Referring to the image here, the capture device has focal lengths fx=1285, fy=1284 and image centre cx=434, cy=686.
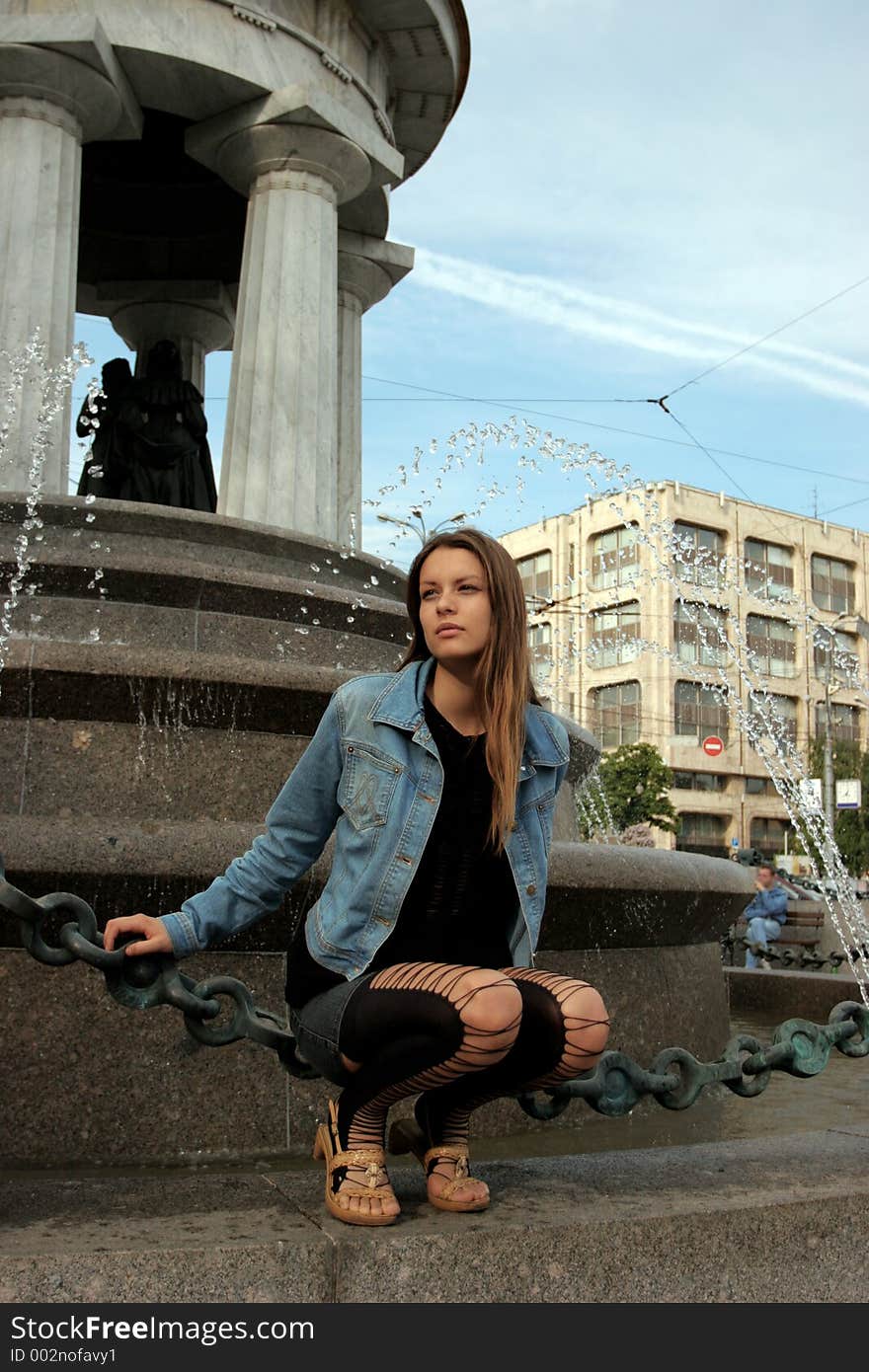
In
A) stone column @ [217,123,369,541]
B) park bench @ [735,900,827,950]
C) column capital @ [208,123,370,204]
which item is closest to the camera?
stone column @ [217,123,369,541]

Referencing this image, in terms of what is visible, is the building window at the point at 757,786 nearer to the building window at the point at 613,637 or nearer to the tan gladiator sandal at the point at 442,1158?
the building window at the point at 613,637

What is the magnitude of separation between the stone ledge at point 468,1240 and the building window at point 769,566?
58575 mm

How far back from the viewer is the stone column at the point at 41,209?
855 cm

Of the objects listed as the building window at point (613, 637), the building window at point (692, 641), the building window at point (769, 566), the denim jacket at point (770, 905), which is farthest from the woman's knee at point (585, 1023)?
the building window at point (769, 566)

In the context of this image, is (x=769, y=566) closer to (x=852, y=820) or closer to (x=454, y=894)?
(x=852, y=820)

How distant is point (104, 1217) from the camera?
2.18m

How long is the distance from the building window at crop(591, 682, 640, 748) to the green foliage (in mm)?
10811

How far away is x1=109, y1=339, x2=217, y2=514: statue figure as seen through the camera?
33.1 ft

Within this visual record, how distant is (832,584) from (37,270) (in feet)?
200

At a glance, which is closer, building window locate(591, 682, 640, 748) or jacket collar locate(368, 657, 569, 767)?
jacket collar locate(368, 657, 569, 767)

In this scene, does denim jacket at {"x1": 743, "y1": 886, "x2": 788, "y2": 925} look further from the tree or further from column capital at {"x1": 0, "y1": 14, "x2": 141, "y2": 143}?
the tree

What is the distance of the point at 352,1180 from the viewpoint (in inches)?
86.9

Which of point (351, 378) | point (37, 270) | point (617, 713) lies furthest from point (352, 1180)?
point (617, 713)

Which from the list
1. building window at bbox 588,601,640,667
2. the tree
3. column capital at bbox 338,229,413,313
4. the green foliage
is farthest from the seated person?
building window at bbox 588,601,640,667
